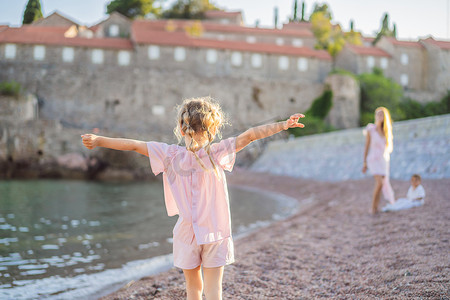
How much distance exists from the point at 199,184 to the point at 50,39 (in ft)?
135

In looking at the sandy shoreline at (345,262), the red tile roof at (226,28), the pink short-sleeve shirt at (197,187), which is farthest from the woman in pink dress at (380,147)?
the red tile roof at (226,28)

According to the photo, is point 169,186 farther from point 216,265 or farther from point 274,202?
point 274,202

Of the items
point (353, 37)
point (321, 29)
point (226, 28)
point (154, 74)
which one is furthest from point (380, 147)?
point (353, 37)

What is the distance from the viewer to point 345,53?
45469mm

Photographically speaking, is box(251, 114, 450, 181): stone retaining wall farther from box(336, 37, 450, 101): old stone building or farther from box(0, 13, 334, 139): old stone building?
box(336, 37, 450, 101): old stone building

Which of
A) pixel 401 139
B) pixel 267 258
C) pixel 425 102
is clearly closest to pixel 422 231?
pixel 267 258

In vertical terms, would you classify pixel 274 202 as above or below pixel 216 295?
below

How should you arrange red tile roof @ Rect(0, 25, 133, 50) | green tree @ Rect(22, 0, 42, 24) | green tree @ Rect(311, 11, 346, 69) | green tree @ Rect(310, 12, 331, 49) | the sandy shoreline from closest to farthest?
the sandy shoreline
green tree @ Rect(22, 0, 42, 24)
red tile roof @ Rect(0, 25, 133, 50)
green tree @ Rect(311, 11, 346, 69)
green tree @ Rect(310, 12, 331, 49)

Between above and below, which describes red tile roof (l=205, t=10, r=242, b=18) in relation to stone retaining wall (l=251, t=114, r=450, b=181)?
above

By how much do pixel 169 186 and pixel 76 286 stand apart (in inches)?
115

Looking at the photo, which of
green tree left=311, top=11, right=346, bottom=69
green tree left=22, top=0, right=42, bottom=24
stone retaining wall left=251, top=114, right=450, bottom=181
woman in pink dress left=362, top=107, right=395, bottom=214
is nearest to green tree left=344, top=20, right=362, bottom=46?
green tree left=311, top=11, right=346, bottom=69

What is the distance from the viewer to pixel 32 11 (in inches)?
1198

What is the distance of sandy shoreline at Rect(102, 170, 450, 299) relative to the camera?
3.60 m

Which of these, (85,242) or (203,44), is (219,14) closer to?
(203,44)
